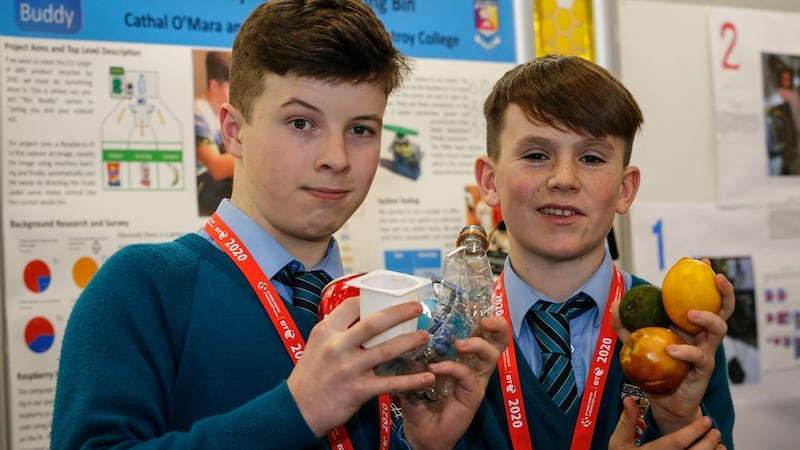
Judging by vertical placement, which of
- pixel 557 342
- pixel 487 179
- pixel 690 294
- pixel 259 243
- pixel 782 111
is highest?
pixel 782 111

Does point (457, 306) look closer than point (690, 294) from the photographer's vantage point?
Yes

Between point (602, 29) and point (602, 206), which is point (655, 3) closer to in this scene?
point (602, 29)

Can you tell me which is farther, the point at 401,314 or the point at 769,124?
the point at 769,124

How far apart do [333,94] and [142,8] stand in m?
1.13

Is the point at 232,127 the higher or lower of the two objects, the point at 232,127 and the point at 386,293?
the higher

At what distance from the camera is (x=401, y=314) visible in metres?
0.86

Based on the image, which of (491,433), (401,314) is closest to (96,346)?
(401,314)

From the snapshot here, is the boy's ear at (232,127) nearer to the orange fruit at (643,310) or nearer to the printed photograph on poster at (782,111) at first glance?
the orange fruit at (643,310)

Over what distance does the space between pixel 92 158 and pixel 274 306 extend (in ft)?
3.41

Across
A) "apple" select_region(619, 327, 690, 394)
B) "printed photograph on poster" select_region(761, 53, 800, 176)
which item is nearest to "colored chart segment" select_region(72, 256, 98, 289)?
"apple" select_region(619, 327, 690, 394)

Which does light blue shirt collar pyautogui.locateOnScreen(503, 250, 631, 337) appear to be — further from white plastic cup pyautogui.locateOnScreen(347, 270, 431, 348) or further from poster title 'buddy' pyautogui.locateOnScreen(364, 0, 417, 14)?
poster title 'buddy' pyautogui.locateOnScreen(364, 0, 417, 14)

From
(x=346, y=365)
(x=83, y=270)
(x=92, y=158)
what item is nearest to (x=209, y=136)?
(x=92, y=158)

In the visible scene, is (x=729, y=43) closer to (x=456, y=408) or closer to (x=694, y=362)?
(x=694, y=362)

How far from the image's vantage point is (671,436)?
1.20 m
